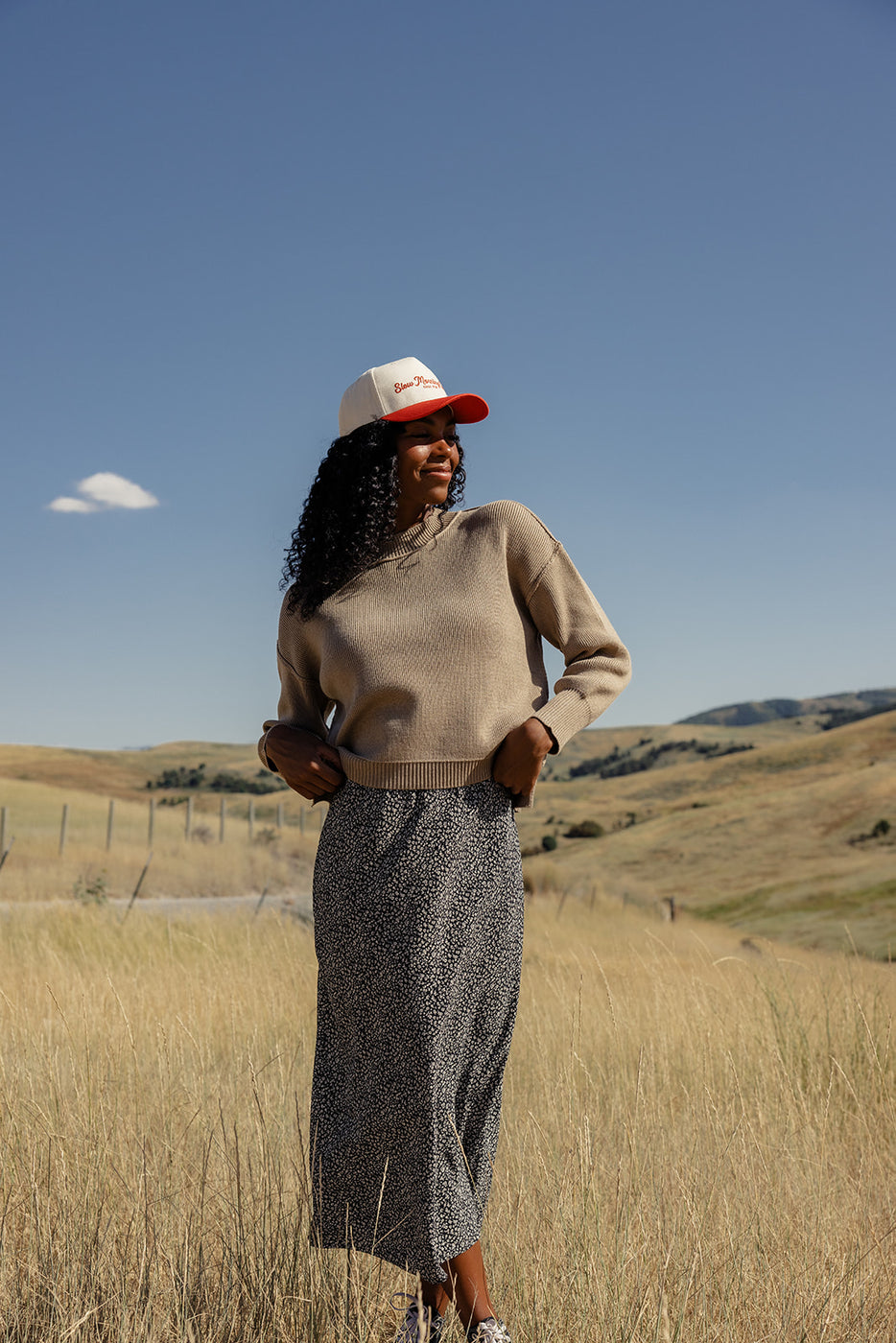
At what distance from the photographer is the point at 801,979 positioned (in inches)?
262

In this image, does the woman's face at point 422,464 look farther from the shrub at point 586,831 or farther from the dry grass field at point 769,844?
the shrub at point 586,831

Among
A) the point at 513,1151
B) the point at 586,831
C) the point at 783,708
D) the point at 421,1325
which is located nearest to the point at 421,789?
the point at 421,1325

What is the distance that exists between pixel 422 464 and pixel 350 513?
0.21 m

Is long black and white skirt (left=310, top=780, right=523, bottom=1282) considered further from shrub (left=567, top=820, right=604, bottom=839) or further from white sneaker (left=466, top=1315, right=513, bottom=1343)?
shrub (left=567, top=820, right=604, bottom=839)

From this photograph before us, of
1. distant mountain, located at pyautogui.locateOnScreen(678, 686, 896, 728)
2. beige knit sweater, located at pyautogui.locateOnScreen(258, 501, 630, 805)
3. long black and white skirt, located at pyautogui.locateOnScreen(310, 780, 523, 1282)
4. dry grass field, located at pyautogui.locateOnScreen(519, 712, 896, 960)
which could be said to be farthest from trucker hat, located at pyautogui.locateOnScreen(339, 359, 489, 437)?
distant mountain, located at pyautogui.locateOnScreen(678, 686, 896, 728)

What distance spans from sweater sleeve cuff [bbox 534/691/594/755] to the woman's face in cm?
58

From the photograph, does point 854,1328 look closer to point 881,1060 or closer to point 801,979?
A: point 881,1060

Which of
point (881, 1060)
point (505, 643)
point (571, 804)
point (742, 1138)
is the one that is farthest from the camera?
point (571, 804)

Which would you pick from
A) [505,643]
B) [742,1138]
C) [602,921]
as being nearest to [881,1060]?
[742,1138]

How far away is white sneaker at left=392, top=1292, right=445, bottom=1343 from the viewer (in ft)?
6.46

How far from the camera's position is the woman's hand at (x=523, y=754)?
2.08 meters

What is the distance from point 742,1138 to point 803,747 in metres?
47.2

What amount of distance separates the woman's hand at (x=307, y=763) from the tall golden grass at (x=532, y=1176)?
81cm

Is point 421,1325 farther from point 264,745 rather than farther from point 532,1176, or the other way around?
point 264,745
